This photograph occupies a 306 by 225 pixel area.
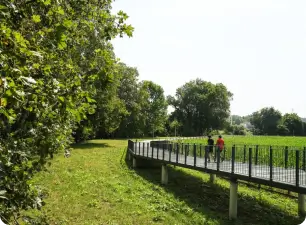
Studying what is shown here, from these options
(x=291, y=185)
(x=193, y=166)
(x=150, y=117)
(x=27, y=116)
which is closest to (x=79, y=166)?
(x=193, y=166)

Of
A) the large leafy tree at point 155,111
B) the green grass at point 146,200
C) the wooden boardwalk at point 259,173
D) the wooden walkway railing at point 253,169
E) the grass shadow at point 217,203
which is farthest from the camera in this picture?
the large leafy tree at point 155,111

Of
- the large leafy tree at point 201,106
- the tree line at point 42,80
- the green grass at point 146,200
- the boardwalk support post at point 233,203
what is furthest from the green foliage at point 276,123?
the tree line at point 42,80

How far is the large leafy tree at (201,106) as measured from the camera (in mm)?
89938

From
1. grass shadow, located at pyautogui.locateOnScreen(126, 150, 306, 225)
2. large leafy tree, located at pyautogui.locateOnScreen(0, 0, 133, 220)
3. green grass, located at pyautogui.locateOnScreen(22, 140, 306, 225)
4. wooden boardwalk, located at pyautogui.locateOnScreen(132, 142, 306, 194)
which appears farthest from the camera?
grass shadow, located at pyautogui.locateOnScreen(126, 150, 306, 225)

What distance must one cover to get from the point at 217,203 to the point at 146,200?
3.53 meters

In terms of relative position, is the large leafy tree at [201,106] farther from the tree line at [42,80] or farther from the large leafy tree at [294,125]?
the tree line at [42,80]

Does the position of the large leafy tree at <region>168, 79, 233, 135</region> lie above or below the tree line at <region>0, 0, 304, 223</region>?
above

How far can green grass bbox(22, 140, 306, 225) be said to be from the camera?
12141mm

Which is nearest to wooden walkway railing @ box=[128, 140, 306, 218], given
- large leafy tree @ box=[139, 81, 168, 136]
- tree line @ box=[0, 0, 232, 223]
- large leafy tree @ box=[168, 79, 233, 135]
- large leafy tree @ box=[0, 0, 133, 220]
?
tree line @ box=[0, 0, 232, 223]

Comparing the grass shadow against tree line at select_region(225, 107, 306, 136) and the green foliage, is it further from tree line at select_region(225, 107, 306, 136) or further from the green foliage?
the green foliage

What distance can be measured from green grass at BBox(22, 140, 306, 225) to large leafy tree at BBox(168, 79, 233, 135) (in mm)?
69997

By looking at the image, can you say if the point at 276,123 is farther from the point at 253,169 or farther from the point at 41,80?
the point at 41,80

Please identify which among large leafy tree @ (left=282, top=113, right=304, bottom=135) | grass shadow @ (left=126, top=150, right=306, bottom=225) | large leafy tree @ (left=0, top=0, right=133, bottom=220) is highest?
large leafy tree @ (left=282, top=113, right=304, bottom=135)

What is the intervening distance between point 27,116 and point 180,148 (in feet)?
51.9
